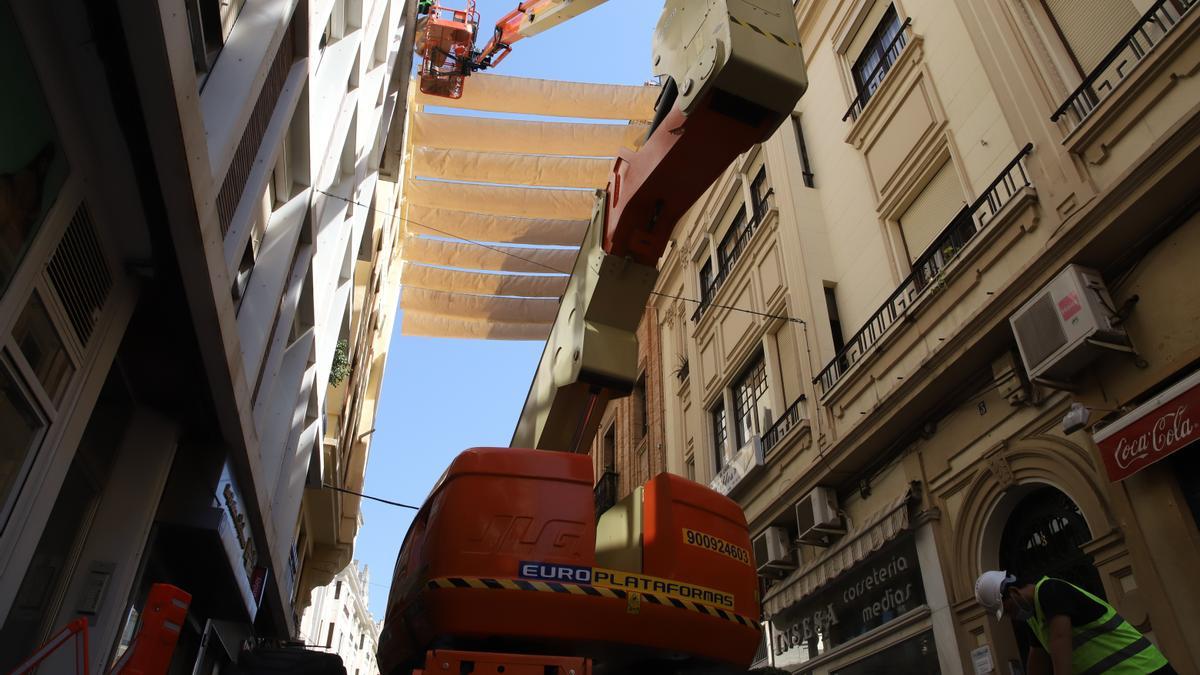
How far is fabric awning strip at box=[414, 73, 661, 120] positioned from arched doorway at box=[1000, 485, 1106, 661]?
13150mm

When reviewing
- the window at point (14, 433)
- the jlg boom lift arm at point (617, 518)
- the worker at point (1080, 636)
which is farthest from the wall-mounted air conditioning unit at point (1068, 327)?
the window at point (14, 433)

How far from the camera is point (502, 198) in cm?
→ 2047

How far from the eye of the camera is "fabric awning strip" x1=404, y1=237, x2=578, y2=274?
859 inches

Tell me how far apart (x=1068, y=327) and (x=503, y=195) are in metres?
15.5

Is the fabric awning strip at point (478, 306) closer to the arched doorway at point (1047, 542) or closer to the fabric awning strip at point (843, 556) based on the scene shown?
the fabric awning strip at point (843, 556)

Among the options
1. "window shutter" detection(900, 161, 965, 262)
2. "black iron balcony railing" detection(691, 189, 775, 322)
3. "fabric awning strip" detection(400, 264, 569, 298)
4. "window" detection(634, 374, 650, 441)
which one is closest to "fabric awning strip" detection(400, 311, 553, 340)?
"fabric awning strip" detection(400, 264, 569, 298)

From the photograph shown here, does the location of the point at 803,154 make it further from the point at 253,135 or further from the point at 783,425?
the point at 253,135

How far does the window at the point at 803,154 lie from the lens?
14.1 meters

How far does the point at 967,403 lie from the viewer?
29.2 feet

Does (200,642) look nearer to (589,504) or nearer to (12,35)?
(589,504)

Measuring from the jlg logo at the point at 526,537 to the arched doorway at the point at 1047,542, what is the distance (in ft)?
17.1

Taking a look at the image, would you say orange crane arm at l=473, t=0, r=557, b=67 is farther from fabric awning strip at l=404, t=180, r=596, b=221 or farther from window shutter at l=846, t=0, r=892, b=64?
window shutter at l=846, t=0, r=892, b=64

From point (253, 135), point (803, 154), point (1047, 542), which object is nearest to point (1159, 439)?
point (1047, 542)

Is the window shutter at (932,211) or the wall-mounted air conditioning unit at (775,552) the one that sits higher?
the window shutter at (932,211)
